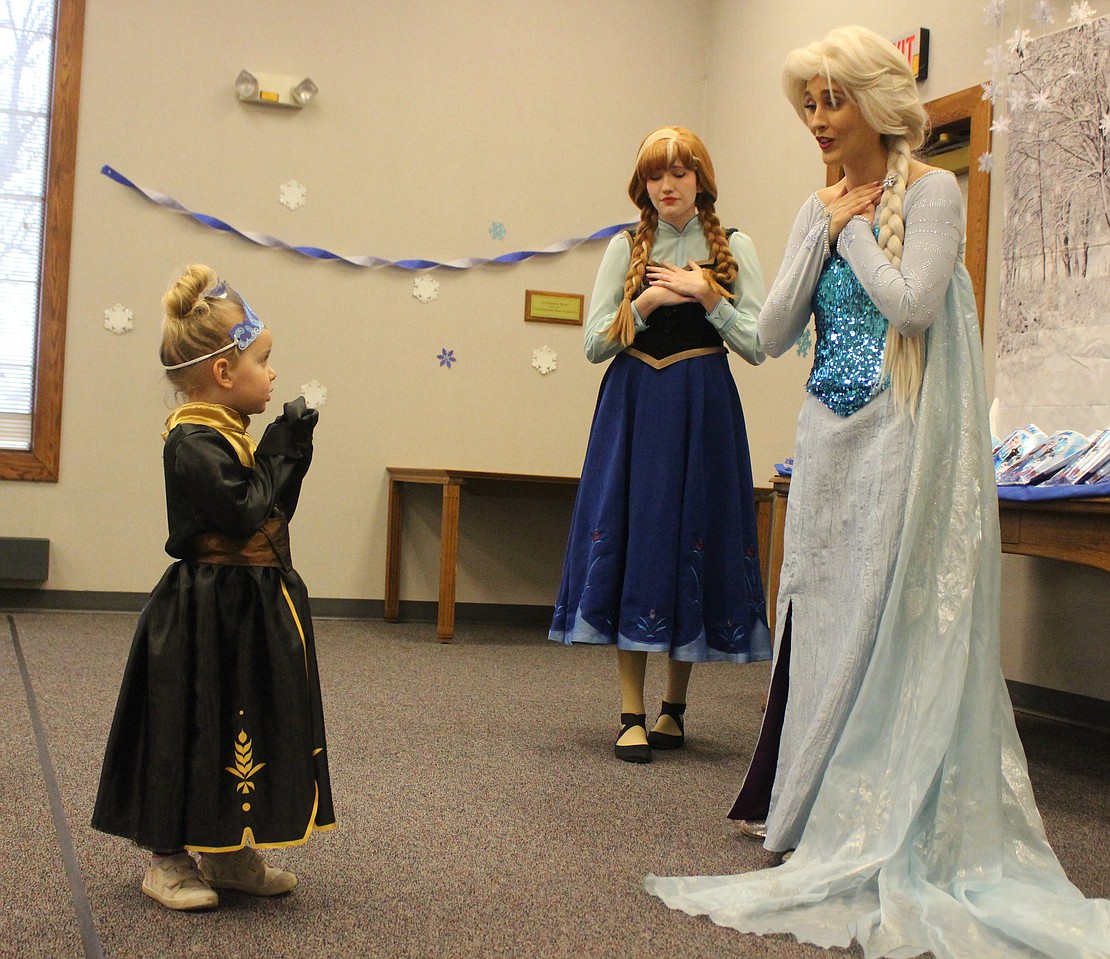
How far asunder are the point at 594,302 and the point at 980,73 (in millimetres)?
1673

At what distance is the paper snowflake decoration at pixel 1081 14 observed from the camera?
3113mm

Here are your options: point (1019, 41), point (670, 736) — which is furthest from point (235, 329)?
point (1019, 41)

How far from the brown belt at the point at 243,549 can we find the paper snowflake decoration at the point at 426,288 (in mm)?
3399

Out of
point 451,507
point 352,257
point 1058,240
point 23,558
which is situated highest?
point 352,257

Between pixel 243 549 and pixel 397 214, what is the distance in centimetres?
353

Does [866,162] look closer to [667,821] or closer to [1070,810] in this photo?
[667,821]

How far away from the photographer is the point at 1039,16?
3.30m

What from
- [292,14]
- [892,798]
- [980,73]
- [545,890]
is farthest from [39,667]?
[980,73]

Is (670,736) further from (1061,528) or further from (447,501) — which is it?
(447,501)

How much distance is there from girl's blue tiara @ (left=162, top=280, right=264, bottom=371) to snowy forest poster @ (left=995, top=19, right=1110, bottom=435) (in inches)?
90.9

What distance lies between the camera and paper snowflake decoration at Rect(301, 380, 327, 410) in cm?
483

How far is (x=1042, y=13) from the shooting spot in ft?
10.8

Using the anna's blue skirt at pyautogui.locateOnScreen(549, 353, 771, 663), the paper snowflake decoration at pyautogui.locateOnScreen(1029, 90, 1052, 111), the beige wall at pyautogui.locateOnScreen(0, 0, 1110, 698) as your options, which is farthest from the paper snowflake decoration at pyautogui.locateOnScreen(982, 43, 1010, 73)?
the anna's blue skirt at pyautogui.locateOnScreen(549, 353, 771, 663)

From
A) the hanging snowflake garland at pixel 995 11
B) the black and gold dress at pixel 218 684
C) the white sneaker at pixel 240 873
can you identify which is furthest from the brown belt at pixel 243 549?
the hanging snowflake garland at pixel 995 11
